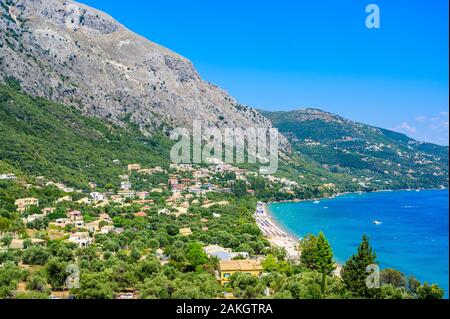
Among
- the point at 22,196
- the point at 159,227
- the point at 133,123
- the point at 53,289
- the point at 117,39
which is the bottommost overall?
the point at 53,289

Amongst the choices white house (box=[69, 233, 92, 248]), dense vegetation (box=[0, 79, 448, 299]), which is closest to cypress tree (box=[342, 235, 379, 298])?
dense vegetation (box=[0, 79, 448, 299])

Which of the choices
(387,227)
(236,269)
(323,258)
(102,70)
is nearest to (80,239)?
(236,269)

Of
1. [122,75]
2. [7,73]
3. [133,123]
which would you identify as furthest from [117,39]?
[7,73]

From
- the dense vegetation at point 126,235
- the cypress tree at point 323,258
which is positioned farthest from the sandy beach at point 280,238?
the cypress tree at point 323,258

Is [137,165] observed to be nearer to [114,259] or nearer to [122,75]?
[122,75]
